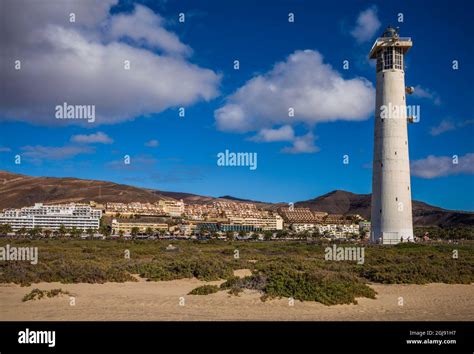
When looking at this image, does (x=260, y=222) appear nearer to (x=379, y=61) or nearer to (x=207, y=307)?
(x=379, y=61)

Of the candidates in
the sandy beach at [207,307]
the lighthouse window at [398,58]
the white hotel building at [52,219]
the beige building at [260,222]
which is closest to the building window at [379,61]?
the lighthouse window at [398,58]

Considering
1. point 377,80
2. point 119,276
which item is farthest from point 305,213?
point 119,276

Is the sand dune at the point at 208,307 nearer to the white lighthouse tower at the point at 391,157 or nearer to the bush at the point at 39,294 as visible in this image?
the bush at the point at 39,294

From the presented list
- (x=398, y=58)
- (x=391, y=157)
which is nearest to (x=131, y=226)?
(x=391, y=157)

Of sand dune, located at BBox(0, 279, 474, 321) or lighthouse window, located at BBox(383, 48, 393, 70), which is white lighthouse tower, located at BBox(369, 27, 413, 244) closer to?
lighthouse window, located at BBox(383, 48, 393, 70)

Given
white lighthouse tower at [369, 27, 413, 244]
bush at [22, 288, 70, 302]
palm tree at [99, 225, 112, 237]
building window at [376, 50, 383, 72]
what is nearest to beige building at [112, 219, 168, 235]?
palm tree at [99, 225, 112, 237]
